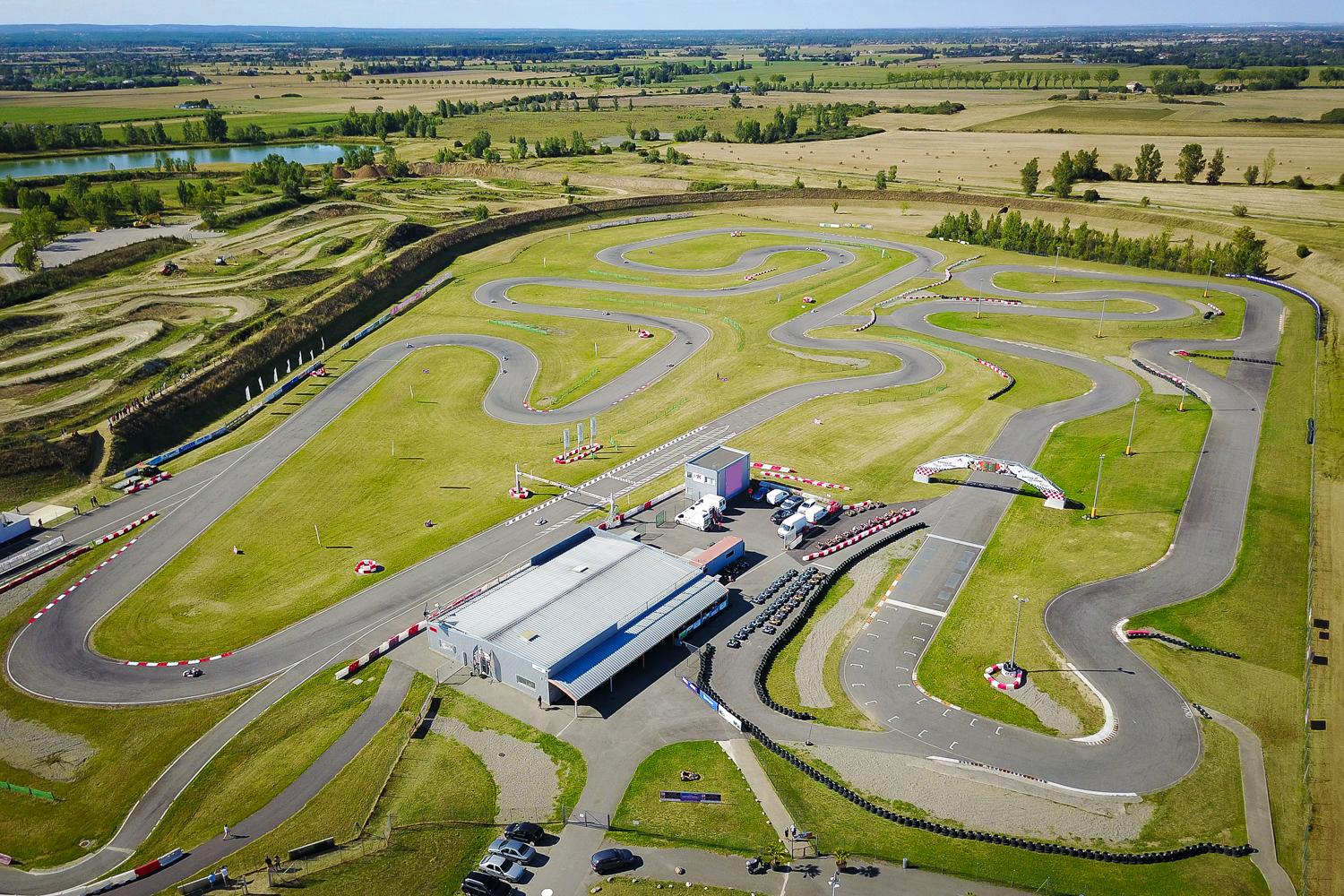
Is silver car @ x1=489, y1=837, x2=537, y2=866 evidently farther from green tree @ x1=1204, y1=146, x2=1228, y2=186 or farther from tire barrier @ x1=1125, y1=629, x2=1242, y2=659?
green tree @ x1=1204, y1=146, x2=1228, y2=186

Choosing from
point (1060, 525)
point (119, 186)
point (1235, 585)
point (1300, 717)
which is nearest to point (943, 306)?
point (1060, 525)

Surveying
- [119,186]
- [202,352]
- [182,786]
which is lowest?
[182,786]

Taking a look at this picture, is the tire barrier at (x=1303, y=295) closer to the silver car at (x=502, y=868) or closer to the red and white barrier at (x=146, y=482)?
the silver car at (x=502, y=868)

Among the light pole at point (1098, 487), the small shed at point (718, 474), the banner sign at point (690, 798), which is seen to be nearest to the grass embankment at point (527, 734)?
the banner sign at point (690, 798)

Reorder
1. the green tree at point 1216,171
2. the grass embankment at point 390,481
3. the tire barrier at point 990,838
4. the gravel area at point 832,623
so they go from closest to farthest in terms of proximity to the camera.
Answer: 1. the tire barrier at point 990,838
2. the gravel area at point 832,623
3. the grass embankment at point 390,481
4. the green tree at point 1216,171

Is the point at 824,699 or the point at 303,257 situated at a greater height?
the point at 303,257

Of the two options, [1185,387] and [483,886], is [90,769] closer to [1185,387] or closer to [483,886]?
[483,886]

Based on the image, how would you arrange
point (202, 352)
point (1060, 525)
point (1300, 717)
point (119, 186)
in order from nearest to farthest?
1. point (1300, 717)
2. point (1060, 525)
3. point (202, 352)
4. point (119, 186)

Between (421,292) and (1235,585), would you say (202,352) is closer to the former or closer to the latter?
(421,292)
